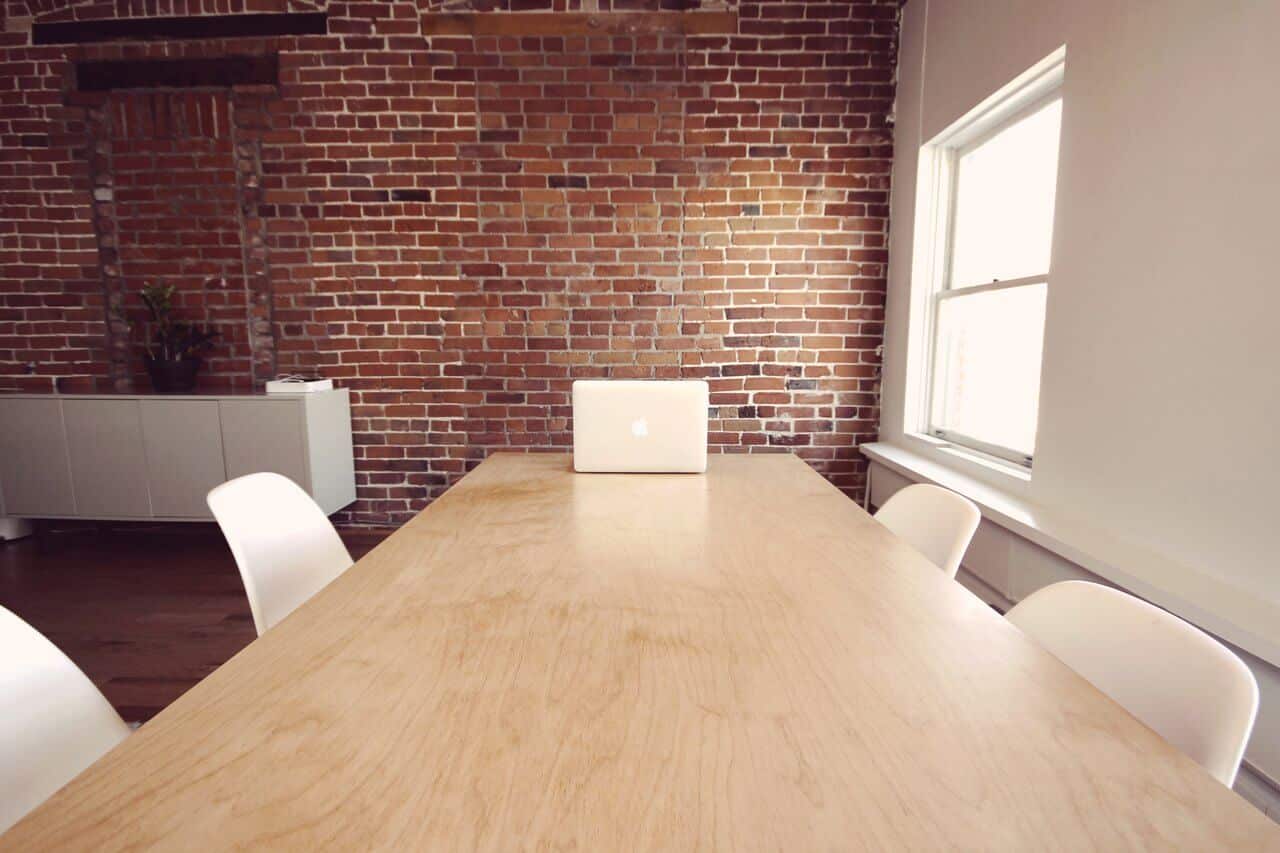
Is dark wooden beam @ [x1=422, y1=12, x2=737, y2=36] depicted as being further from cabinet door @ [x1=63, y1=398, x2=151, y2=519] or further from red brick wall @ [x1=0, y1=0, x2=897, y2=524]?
cabinet door @ [x1=63, y1=398, x2=151, y2=519]

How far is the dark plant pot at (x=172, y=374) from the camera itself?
363cm

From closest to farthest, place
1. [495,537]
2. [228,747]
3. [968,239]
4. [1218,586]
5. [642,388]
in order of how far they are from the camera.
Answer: [228,747], [495,537], [1218,586], [642,388], [968,239]

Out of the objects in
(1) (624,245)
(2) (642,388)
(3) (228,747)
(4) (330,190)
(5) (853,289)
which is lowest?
(3) (228,747)

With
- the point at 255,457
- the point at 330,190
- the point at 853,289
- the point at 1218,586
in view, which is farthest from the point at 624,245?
the point at 1218,586

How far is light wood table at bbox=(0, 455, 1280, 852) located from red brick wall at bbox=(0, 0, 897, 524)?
2749 millimetres

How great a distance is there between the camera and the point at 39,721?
848mm

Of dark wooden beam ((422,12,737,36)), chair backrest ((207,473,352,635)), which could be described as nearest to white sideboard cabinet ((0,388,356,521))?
chair backrest ((207,473,352,635))

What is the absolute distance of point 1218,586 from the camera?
5.37 ft

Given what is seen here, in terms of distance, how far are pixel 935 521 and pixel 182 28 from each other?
15.9 ft

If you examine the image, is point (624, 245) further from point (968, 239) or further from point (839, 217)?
point (968, 239)

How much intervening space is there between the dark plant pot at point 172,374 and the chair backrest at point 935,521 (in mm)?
3895

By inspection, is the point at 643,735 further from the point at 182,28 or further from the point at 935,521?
the point at 182,28

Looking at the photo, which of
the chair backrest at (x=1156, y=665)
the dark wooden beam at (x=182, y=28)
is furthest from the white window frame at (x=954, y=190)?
the dark wooden beam at (x=182, y=28)

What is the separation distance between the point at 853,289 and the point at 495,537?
3.07 metres
